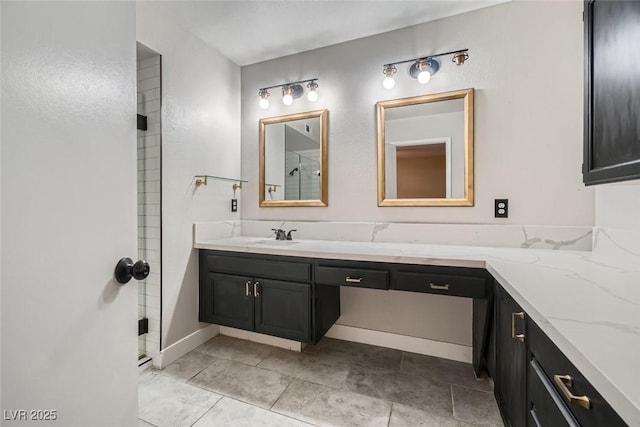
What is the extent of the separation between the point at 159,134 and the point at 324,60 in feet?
4.83

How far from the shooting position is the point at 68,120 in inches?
25.2

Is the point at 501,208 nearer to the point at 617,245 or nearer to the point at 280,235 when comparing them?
the point at 617,245

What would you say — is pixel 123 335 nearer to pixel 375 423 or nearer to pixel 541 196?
pixel 375 423

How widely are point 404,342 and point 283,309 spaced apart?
3.26 feet

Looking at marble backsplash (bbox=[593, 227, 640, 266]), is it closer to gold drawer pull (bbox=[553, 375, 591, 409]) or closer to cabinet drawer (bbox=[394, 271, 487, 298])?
cabinet drawer (bbox=[394, 271, 487, 298])

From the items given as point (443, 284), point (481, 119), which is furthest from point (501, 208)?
point (443, 284)

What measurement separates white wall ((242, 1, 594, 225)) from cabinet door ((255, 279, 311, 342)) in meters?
0.74

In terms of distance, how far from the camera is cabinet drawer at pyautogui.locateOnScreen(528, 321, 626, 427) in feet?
1.67

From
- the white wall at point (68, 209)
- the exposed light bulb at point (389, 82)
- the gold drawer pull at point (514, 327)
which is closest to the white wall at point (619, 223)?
the gold drawer pull at point (514, 327)

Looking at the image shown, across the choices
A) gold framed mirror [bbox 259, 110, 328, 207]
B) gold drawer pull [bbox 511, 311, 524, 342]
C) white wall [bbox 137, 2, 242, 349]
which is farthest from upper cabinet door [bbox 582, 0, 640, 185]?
white wall [bbox 137, 2, 242, 349]

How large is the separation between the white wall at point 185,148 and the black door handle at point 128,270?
133 cm

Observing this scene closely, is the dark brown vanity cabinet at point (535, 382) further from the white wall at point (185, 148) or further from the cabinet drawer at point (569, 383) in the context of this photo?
the white wall at point (185, 148)

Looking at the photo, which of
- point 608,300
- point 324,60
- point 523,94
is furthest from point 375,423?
point 324,60

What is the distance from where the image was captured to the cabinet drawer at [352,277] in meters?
1.66
